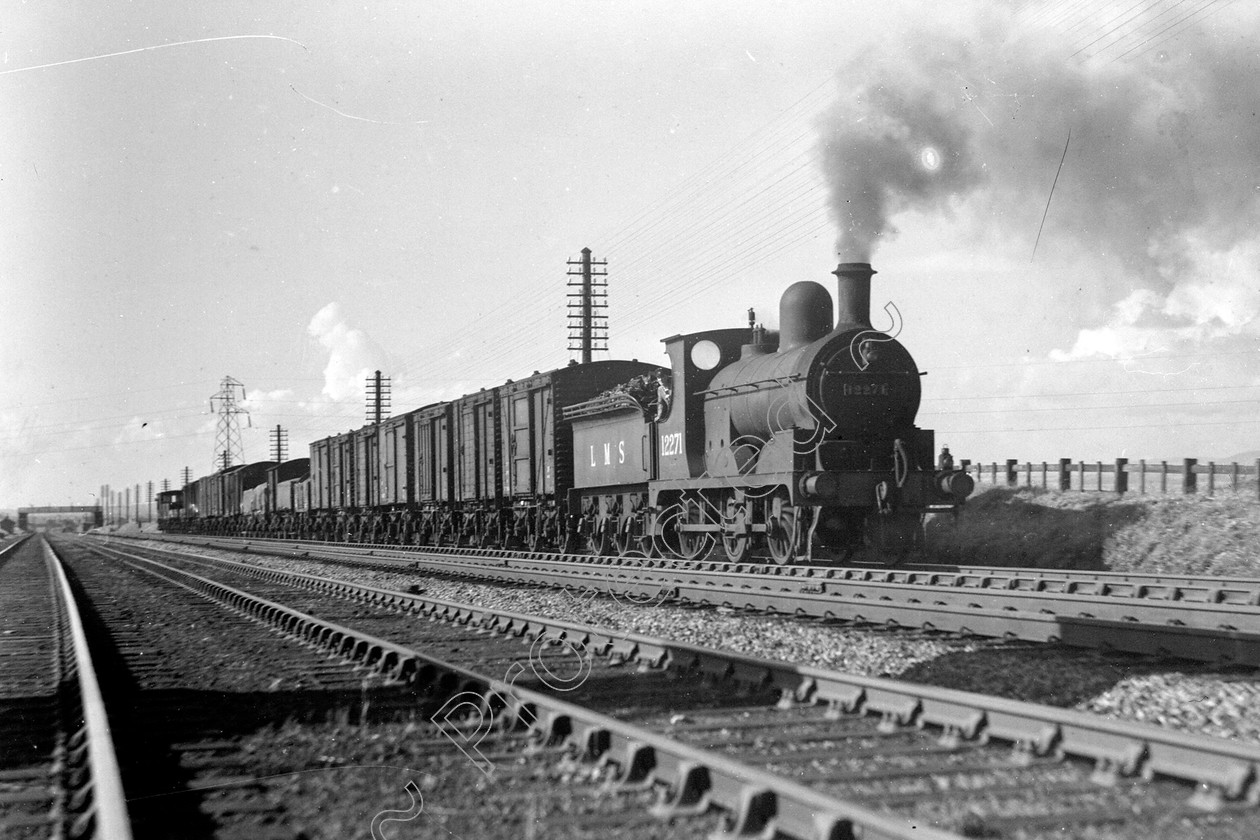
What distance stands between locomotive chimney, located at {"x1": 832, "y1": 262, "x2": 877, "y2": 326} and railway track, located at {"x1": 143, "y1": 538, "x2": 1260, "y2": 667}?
10.6 ft

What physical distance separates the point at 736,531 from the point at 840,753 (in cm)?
996

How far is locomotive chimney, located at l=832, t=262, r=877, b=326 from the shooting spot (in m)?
13.8

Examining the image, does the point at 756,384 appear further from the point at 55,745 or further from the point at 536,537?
the point at 55,745

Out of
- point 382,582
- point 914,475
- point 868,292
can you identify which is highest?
point 868,292

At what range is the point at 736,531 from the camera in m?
14.4

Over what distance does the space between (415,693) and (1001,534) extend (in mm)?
14584

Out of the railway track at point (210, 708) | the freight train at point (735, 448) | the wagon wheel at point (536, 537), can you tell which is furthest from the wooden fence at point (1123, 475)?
the railway track at point (210, 708)

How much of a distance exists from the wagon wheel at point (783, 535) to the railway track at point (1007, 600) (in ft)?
1.86

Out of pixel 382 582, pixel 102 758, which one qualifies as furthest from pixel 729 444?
pixel 102 758

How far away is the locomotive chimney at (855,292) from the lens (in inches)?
542

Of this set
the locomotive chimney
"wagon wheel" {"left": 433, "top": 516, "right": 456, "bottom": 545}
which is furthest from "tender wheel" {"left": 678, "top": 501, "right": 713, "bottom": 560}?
"wagon wheel" {"left": 433, "top": 516, "right": 456, "bottom": 545}

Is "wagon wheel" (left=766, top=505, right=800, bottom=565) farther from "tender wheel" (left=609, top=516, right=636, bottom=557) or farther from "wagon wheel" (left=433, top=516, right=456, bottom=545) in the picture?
"wagon wheel" (left=433, top=516, right=456, bottom=545)

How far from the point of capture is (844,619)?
351 inches

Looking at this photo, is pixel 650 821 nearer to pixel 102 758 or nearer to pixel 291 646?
pixel 102 758
